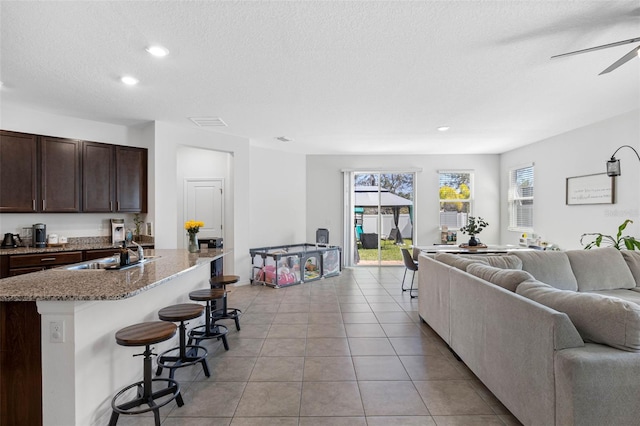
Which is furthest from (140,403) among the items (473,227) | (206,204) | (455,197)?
(455,197)

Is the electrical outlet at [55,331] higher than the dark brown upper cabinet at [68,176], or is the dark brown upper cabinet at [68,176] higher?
the dark brown upper cabinet at [68,176]

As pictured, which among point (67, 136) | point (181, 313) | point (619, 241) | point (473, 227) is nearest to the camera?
point (181, 313)

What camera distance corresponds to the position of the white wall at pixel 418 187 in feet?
24.3

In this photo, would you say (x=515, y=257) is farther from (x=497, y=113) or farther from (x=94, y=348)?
(x=94, y=348)

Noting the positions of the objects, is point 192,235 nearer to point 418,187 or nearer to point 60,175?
point 60,175

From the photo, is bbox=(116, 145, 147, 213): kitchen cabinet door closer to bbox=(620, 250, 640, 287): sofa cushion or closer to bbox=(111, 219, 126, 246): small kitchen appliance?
bbox=(111, 219, 126, 246): small kitchen appliance

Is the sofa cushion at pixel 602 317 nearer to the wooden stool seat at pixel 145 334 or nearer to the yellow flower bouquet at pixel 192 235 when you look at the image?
the wooden stool seat at pixel 145 334

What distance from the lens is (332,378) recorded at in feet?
8.48

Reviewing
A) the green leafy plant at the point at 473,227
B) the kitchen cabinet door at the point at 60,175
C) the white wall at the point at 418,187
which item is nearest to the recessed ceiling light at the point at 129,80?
the kitchen cabinet door at the point at 60,175

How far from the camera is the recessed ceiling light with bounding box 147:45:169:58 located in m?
2.57

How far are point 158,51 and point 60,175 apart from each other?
2.74 meters

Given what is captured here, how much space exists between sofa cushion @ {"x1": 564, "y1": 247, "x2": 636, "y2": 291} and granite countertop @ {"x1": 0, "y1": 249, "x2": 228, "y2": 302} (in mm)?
3963

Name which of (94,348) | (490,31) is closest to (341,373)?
(94,348)

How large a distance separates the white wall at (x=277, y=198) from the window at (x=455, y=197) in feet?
10.5
